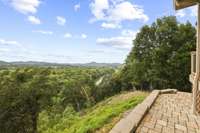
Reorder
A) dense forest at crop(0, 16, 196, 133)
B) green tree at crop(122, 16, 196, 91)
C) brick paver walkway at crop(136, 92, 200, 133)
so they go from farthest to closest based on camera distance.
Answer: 1. dense forest at crop(0, 16, 196, 133)
2. green tree at crop(122, 16, 196, 91)
3. brick paver walkway at crop(136, 92, 200, 133)

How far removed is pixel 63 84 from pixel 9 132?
12.8 meters

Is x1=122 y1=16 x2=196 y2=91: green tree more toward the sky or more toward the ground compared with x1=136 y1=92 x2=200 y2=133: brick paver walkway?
more toward the sky

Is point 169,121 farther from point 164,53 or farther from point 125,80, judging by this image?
point 125,80

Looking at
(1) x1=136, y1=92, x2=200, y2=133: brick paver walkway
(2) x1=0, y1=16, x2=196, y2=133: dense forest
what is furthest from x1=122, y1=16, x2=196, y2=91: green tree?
(1) x1=136, y1=92, x2=200, y2=133: brick paver walkway

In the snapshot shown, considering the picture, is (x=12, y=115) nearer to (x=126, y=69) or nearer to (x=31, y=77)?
(x=31, y=77)

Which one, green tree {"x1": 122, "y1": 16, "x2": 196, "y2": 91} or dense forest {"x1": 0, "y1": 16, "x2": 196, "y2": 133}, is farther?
dense forest {"x1": 0, "y1": 16, "x2": 196, "y2": 133}

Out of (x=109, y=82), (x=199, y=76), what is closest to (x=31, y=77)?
(x=109, y=82)

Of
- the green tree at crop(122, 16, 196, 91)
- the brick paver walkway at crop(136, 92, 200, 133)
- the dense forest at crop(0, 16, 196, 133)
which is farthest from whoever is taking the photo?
the dense forest at crop(0, 16, 196, 133)

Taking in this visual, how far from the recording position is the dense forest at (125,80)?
1786 cm

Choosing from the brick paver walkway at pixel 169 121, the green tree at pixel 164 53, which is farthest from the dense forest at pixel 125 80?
the brick paver walkway at pixel 169 121

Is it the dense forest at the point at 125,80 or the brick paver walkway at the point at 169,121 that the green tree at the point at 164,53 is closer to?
the dense forest at the point at 125,80

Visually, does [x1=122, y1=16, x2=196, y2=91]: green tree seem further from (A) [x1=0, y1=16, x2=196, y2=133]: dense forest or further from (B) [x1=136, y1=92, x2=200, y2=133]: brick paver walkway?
(B) [x1=136, y1=92, x2=200, y2=133]: brick paver walkway

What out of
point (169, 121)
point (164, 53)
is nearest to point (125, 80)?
point (164, 53)

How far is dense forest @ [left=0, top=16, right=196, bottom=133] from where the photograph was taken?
17.9 metres
